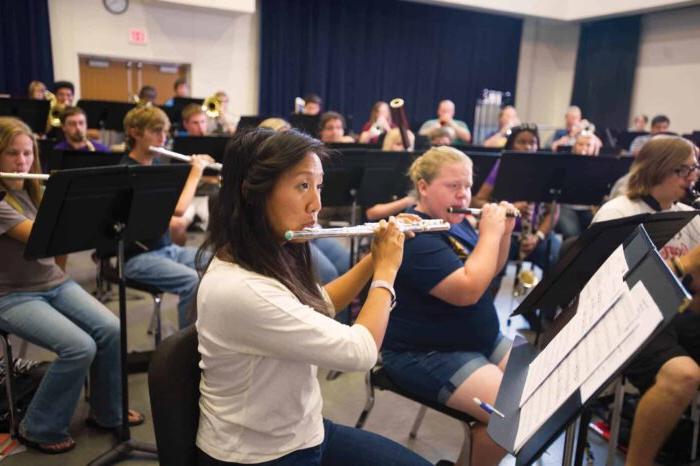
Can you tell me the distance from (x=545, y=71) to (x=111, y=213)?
37.8 feet

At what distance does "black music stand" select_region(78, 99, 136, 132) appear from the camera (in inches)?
234

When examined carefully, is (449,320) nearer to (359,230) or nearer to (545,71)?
(359,230)

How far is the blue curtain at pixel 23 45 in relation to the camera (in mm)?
7473

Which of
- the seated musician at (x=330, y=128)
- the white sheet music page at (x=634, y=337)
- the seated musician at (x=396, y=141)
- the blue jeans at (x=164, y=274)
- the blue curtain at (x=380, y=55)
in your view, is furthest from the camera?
the blue curtain at (x=380, y=55)

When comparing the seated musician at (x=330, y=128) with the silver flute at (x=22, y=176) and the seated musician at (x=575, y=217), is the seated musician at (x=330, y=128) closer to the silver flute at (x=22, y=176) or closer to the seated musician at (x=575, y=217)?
the seated musician at (x=575, y=217)

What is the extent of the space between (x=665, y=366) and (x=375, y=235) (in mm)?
1328

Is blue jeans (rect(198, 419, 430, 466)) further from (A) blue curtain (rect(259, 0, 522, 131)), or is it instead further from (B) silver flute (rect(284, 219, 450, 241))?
(A) blue curtain (rect(259, 0, 522, 131))

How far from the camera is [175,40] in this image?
852 cm

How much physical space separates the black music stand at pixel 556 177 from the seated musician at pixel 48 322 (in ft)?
7.82

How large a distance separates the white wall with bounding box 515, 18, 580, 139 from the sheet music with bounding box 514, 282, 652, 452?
37.3 ft

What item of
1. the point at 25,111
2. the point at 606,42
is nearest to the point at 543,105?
the point at 606,42

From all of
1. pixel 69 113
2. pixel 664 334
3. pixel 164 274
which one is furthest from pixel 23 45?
pixel 664 334

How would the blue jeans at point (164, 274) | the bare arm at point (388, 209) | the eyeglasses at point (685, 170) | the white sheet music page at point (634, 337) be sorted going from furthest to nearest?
the bare arm at point (388, 209)
the blue jeans at point (164, 274)
the eyeglasses at point (685, 170)
the white sheet music page at point (634, 337)

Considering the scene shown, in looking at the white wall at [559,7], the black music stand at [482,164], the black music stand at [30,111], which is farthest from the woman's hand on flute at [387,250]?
the white wall at [559,7]
